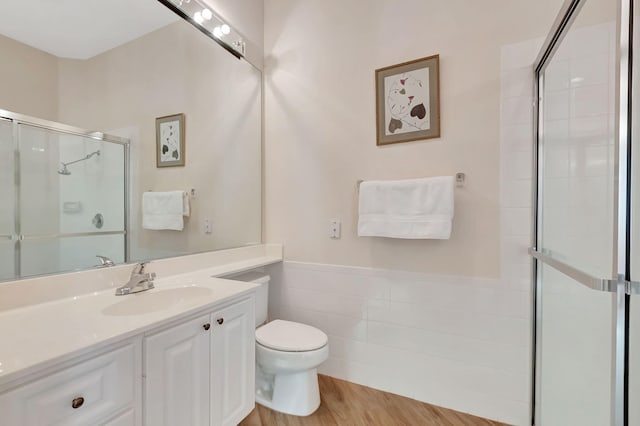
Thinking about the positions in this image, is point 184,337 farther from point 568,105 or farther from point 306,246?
point 568,105

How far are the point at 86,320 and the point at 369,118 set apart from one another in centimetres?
173

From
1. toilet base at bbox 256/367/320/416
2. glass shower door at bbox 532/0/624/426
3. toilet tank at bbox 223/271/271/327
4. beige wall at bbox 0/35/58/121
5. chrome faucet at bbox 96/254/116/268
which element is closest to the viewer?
glass shower door at bbox 532/0/624/426

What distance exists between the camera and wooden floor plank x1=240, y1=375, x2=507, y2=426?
5.20 feet

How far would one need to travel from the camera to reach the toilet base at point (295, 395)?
165 centimetres

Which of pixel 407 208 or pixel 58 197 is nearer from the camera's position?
pixel 58 197

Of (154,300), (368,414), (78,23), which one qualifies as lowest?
(368,414)

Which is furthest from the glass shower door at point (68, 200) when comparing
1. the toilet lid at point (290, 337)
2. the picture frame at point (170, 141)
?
the toilet lid at point (290, 337)

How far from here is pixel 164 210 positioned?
64.3 inches

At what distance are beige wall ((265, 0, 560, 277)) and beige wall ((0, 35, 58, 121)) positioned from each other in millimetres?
1282

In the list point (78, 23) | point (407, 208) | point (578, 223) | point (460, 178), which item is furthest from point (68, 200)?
point (578, 223)

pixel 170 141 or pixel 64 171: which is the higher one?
pixel 170 141

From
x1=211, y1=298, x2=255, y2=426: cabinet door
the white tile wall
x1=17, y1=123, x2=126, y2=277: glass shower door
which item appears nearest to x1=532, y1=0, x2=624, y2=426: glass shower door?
the white tile wall

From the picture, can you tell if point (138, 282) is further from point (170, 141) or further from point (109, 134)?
point (170, 141)

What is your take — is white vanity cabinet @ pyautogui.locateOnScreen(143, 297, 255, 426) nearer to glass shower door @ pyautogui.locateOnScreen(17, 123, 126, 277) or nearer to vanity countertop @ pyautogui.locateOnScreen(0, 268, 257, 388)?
vanity countertop @ pyautogui.locateOnScreen(0, 268, 257, 388)
